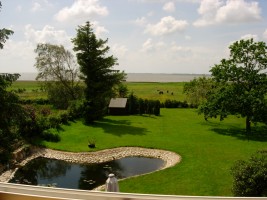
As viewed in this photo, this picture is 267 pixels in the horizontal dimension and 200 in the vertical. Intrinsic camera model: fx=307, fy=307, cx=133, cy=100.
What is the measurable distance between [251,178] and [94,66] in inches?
830

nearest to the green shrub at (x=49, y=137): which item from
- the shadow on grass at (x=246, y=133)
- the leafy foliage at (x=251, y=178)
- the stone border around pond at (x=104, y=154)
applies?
the stone border around pond at (x=104, y=154)

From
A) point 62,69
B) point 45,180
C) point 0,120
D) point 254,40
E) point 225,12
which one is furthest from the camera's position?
point 62,69

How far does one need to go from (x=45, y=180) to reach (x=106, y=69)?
16005 mm

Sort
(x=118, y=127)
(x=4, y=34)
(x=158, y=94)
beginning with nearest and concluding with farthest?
(x=4, y=34) < (x=118, y=127) < (x=158, y=94)

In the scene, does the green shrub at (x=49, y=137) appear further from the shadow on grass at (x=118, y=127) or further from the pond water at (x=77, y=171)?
the shadow on grass at (x=118, y=127)

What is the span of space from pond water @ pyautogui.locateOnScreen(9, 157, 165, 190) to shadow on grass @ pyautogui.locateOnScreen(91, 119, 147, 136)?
19.2ft

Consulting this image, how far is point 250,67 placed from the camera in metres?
23.9

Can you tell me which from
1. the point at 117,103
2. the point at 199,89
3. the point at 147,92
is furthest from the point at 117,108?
the point at 147,92

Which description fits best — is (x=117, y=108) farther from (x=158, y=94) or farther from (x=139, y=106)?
(x=158, y=94)

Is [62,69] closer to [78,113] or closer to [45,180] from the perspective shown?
[78,113]

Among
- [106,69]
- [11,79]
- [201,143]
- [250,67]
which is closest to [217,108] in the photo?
[250,67]

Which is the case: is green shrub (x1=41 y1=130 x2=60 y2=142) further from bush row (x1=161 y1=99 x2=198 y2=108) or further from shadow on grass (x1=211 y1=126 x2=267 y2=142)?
bush row (x1=161 y1=99 x2=198 y2=108)

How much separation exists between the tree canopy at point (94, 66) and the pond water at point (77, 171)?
11.0m

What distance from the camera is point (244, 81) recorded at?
2431cm
